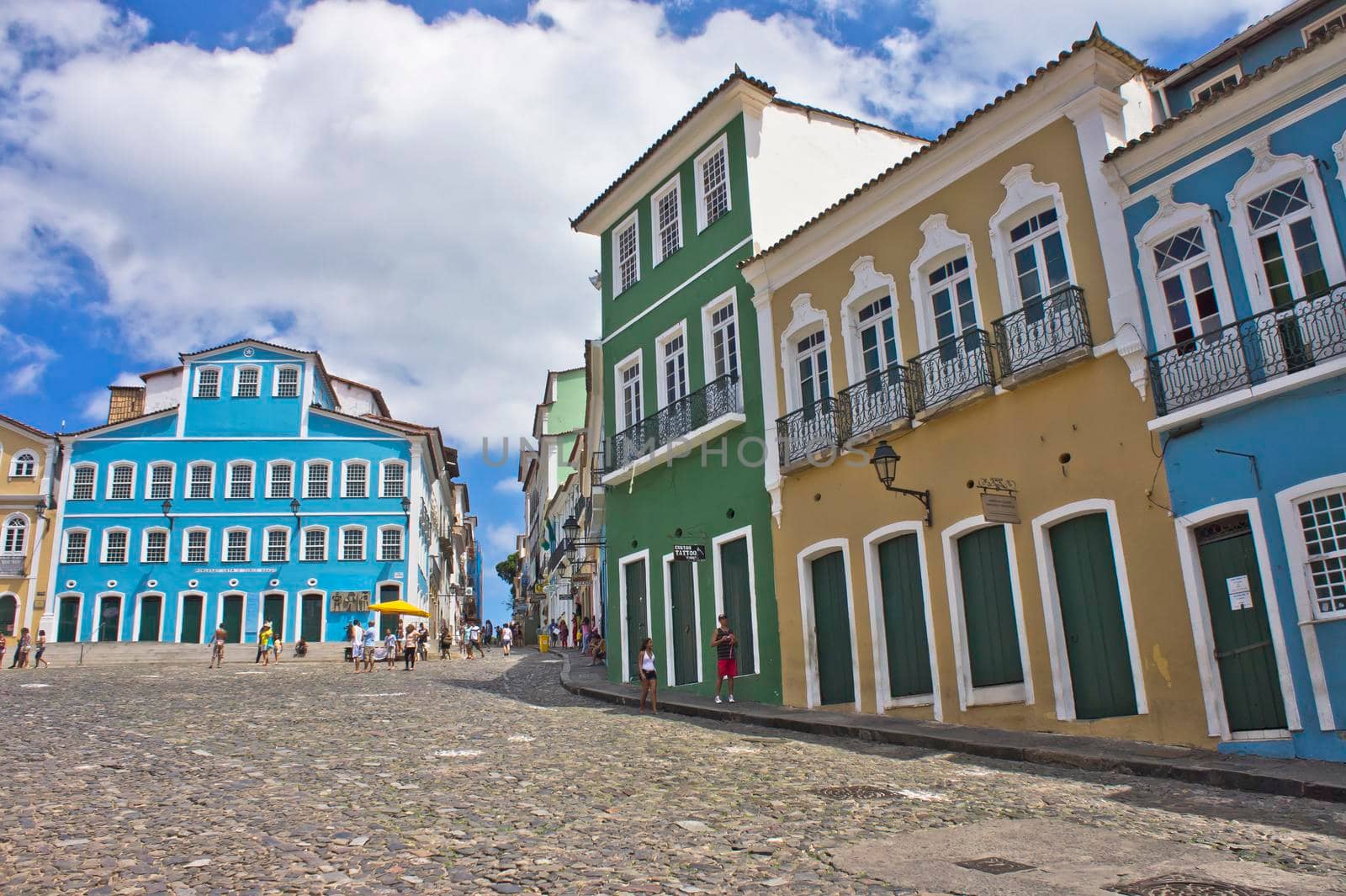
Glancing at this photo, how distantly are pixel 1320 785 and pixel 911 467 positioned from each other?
696cm

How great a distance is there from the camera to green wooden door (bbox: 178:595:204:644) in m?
42.8

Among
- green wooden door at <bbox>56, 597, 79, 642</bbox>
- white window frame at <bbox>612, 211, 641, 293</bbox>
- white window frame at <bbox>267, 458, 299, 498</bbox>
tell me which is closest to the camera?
white window frame at <bbox>612, 211, 641, 293</bbox>

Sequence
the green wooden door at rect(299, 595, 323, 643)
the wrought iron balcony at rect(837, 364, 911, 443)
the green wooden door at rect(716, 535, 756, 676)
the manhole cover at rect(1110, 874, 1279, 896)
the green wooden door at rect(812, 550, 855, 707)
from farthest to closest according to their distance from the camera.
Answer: the green wooden door at rect(299, 595, 323, 643), the green wooden door at rect(716, 535, 756, 676), the green wooden door at rect(812, 550, 855, 707), the wrought iron balcony at rect(837, 364, 911, 443), the manhole cover at rect(1110, 874, 1279, 896)

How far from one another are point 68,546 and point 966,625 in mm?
40425

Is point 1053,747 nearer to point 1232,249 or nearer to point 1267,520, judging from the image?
point 1267,520

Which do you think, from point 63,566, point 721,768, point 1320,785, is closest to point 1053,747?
point 1320,785

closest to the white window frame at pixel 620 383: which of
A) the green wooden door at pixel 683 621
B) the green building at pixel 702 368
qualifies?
the green building at pixel 702 368

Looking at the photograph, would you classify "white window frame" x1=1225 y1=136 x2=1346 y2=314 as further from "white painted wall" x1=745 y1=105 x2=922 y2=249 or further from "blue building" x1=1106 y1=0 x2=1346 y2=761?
"white painted wall" x1=745 y1=105 x2=922 y2=249

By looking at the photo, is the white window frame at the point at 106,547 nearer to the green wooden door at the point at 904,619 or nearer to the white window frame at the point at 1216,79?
the green wooden door at the point at 904,619

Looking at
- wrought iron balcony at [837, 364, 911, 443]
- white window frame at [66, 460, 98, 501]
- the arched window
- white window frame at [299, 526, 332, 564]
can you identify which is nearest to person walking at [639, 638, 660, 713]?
wrought iron balcony at [837, 364, 911, 443]

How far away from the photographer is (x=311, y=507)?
4456 cm

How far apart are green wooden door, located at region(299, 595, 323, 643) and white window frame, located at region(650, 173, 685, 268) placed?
2717cm

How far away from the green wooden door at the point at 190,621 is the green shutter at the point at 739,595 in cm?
3087

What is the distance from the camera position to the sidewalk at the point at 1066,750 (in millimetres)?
9383
